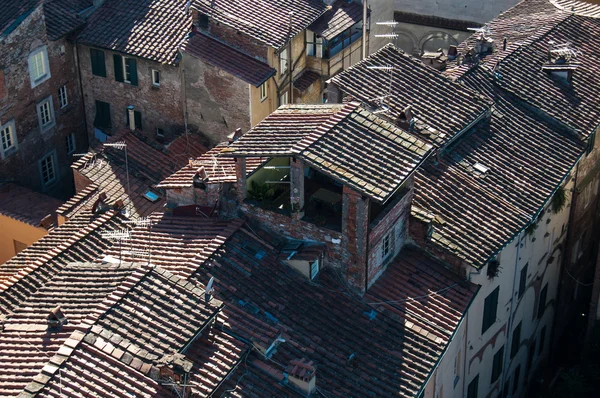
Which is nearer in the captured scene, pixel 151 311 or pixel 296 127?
pixel 151 311

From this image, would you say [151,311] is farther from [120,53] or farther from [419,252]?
[120,53]

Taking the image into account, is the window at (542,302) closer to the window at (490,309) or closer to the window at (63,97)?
the window at (490,309)

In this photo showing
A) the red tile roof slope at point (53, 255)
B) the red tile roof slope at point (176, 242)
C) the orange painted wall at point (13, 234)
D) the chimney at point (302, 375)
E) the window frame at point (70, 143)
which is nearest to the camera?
the chimney at point (302, 375)

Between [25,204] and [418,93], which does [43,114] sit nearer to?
[25,204]

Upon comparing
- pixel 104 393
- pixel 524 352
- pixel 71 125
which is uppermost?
pixel 104 393

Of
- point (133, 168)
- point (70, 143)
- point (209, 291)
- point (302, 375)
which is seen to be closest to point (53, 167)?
point (70, 143)

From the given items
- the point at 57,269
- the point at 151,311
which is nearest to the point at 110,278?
the point at 151,311

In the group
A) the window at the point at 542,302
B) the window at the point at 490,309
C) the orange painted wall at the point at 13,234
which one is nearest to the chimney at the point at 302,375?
the window at the point at 490,309
